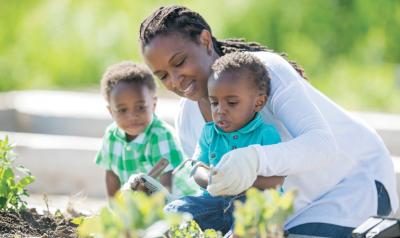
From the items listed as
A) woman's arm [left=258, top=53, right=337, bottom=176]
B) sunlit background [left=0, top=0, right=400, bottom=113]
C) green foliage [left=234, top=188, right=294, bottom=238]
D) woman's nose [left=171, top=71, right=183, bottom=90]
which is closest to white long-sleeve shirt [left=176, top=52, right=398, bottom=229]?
woman's arm [left=258, top=53, right=337, bottom=176]

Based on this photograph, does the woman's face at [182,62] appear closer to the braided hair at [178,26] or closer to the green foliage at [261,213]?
the braided hair at [178,26]

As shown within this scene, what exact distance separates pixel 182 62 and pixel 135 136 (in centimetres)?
118

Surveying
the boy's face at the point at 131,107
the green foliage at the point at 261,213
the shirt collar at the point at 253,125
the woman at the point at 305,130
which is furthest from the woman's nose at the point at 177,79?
the green foliage at the point at 261,213

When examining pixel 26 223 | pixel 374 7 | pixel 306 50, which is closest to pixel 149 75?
pixel 26 223

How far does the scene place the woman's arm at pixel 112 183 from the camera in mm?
4375

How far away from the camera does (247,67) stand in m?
3.10

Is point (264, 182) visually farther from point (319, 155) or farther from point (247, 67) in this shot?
point (247, 67)

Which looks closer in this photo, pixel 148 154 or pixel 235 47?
pixel 235 47

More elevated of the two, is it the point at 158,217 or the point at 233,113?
the point at 233,113

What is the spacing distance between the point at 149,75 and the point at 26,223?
124 cm

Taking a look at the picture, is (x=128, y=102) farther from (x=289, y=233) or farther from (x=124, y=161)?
(x=289, y=233)

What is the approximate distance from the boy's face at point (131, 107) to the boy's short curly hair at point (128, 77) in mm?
24

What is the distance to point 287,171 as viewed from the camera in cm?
293

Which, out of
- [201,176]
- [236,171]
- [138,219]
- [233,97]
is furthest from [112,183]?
[138,219]
